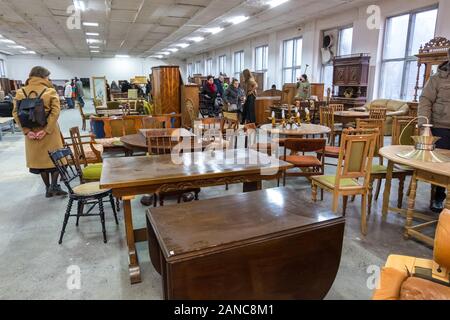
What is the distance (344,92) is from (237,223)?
8130 millimetres

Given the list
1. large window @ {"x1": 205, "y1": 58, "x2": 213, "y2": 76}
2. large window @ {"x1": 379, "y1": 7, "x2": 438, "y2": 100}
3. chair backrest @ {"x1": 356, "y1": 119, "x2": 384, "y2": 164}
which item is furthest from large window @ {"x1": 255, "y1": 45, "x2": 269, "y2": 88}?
chair backrest @ {"x1": 356, "y1": 119, "x2": 384, "y2": 164}

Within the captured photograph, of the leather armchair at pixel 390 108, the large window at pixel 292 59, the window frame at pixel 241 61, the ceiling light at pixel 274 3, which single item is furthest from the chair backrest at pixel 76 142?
the window frame at pixel 241 61

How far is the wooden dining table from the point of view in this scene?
6.79ft

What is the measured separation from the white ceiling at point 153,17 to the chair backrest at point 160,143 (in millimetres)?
5161

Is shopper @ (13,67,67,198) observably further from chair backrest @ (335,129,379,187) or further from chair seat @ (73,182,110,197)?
chair backrest @ (335,129,379,187)

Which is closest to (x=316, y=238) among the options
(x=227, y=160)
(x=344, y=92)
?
(x=227, y=160)

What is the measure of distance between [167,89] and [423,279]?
5078 mm

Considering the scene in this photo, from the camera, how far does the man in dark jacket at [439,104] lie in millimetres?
2910

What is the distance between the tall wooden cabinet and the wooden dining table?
654 centimetres

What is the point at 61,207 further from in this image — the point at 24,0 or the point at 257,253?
the point at 24,0

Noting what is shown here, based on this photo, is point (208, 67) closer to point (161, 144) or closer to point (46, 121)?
point (46, 121)

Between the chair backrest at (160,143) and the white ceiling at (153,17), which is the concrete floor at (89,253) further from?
the white ceiling at (153,17)

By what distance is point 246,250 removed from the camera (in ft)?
4.72

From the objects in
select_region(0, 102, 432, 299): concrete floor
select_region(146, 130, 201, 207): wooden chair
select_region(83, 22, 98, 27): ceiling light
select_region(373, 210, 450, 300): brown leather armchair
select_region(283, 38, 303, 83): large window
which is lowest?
select_region(0, 102, 432, 299): concrete floor
